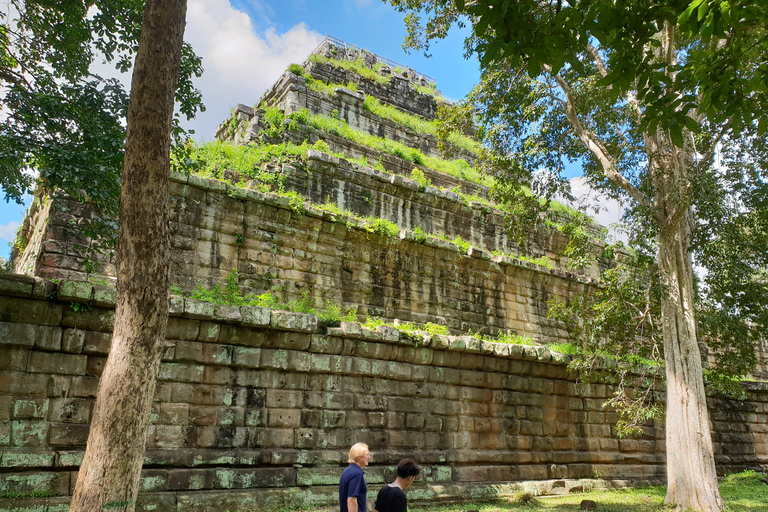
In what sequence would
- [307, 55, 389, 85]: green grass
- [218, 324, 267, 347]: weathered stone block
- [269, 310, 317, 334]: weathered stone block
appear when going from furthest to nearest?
[307, 55, 389, 85]: green grass
[269, 310, 317, 334]: weathered stone block
[218, 324, 267, 347]: weathered stone block

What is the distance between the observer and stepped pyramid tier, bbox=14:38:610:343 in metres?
9.73

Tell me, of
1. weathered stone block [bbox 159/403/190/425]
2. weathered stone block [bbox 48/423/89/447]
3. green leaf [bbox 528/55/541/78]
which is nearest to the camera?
green leaf [bbox 528/55/541/78]

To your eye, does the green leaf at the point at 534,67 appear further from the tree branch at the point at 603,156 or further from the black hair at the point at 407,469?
the tree branch at the point at 603,156

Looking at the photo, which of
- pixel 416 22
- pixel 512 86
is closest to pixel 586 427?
pixel 512 86

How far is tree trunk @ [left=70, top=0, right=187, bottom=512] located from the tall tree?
2.85m

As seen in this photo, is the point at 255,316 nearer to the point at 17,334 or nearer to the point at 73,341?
the point at 73,341

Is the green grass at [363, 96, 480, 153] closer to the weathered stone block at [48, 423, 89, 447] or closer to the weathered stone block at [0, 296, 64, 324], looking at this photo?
the weathered stone block at [0, 296, 64, 324]

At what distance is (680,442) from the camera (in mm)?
9336

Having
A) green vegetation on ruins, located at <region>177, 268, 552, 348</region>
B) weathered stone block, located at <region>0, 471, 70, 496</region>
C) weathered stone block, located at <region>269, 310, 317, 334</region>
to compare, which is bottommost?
weathered stone block, located at <region>0, 471, 70, 496</region>

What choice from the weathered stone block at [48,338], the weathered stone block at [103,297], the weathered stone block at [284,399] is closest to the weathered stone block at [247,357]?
the weathered stone block at [284,399]

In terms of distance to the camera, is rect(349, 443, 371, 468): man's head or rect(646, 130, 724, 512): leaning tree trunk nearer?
rect(349, 443, 371, 468): man's head

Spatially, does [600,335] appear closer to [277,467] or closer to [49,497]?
[277,467]

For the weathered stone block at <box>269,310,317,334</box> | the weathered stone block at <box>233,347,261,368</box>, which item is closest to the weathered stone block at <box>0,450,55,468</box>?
the weathered stone block at <box>233,347,261,368</box>

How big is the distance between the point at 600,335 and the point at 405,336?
5.01 m
